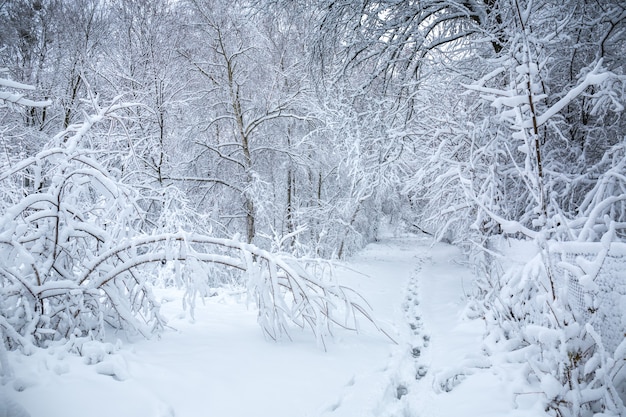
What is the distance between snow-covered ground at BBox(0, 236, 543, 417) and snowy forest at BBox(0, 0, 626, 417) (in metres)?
0.18

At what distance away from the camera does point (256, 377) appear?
2.81m

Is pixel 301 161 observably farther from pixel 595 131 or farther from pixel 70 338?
pixel 70 338

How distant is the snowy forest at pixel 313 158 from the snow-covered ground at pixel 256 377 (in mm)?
181

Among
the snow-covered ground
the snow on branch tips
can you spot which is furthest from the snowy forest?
the snow-covered ground

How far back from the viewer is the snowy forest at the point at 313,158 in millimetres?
2279

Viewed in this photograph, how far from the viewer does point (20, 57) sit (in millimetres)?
9414

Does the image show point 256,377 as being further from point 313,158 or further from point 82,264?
point 313,158

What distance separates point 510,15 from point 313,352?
450 cm

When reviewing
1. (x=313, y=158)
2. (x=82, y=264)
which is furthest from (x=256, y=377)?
(x=313, y=158)

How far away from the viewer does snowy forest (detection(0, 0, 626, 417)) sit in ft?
7.48

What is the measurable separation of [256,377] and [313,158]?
9.52 meters

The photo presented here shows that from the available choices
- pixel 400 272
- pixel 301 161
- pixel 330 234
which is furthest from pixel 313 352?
pixel 330 234

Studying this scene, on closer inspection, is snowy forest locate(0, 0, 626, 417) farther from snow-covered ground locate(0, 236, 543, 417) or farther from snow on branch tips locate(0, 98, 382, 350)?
snow-covered ground locate(0, 236, 543, 417)

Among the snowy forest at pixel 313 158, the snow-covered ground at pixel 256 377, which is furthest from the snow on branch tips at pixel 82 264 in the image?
the snow-covered ground at pixel 256 377
